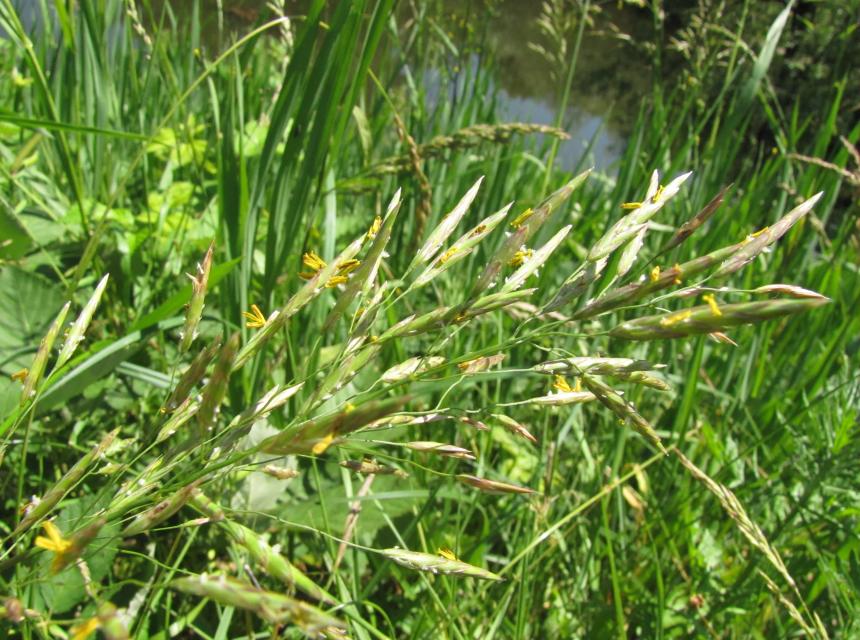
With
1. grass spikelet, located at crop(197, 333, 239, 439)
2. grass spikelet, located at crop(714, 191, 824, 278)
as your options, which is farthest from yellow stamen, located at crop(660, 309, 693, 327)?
grass spikelet, located at crop(197, 333, 239, 439)

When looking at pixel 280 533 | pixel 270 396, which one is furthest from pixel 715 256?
pixel 280 533

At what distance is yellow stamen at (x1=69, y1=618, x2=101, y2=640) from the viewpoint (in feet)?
1.41

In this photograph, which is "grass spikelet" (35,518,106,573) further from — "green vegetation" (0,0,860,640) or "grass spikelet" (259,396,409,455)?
"grass spikelet" (259,396,409,455)

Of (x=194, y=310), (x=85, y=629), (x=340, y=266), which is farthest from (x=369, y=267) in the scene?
(x=85, y=629)

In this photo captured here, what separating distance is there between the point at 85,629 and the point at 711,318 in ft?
1.48

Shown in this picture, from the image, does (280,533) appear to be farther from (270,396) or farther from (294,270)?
(270,396)

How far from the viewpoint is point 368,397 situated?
0.72 m

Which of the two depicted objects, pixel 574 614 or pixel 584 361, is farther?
pixel 574 614

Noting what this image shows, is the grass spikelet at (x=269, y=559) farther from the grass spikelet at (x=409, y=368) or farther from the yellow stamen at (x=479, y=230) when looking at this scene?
the yellow stamen at (x=479, y=230)

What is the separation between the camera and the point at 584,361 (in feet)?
2.13

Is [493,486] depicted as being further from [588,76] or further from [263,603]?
[588,76]

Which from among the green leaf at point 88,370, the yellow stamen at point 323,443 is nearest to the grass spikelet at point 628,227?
the yellow stamen at point 323,443

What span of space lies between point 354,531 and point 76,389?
0.45 meters

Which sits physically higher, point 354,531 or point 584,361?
point 584,361
